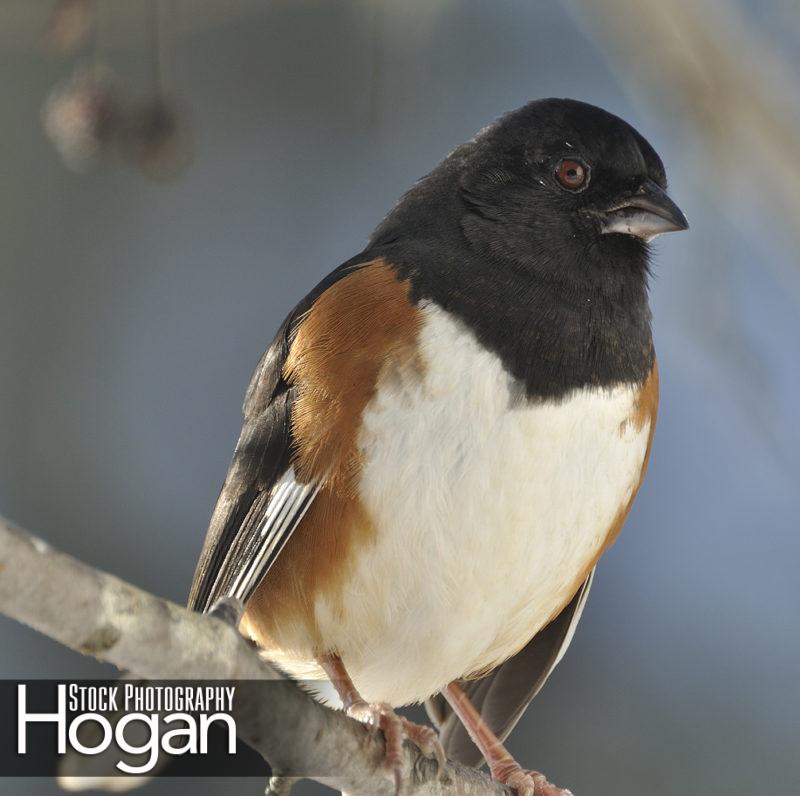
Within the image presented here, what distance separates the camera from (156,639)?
160 cm

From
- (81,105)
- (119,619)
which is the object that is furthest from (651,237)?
(119,619)

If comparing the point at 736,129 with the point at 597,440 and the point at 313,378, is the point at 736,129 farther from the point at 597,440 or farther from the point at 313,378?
the point at 313,378

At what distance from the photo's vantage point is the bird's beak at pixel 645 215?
104 inches

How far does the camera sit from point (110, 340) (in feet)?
20.6

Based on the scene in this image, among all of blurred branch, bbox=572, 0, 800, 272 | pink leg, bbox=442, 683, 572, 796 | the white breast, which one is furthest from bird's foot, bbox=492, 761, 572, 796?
blurred branch, bbox=572, 0, 800, 272

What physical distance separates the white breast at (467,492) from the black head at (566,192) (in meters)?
0.28

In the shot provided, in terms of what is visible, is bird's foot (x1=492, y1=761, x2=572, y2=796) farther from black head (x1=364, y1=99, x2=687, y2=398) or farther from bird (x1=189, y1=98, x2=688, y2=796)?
black head (x1=364, y1=99, x2=687, y2=398)

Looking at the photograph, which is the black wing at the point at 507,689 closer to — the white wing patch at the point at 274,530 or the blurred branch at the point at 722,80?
the white wing patch at the point at 274,530

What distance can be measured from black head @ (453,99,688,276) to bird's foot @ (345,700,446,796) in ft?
2.96

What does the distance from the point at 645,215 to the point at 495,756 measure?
1230mm

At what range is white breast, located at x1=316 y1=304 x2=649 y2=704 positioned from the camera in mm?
2428

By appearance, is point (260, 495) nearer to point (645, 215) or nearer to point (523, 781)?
point (523, 781)

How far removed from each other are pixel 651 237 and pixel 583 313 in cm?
26

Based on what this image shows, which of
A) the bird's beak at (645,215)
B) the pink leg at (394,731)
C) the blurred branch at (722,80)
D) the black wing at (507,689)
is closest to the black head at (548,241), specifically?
the bird's beak at (645,215)
